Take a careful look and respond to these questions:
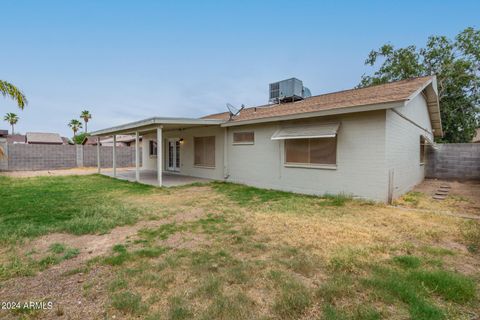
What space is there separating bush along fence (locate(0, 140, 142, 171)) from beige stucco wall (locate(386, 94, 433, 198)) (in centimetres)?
1990

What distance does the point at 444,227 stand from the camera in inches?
184

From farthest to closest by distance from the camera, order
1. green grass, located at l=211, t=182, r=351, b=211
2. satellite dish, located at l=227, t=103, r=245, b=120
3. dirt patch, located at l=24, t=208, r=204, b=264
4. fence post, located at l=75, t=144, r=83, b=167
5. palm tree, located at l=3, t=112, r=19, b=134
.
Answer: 1. palm tree, located at l=3, t=112, r=19, b=134
2. fence post, located at l=75, t=144, r=83, b=167
3. satellite dish, located at l=227, t=103, r=245, b=120
4. green grass, located at l=211, t=182, r=351, b=211
5. dirt patch, located at l=24, t=208, r=204, b=264

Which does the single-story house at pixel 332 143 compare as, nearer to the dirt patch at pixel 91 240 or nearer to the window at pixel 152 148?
the window at pixel 152 148

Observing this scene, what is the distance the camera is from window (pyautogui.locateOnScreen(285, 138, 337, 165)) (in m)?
7.62

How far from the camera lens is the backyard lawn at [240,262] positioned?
2.27 metres

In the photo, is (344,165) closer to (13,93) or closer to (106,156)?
(13,93)

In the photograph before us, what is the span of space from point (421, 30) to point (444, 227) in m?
18.8

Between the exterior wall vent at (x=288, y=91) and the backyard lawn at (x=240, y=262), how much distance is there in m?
8.70

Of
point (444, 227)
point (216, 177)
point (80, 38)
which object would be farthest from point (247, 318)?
point (80, 38)

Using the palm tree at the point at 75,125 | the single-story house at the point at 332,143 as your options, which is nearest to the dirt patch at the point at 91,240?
the single-story house at the point at 332,143

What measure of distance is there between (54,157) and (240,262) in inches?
815

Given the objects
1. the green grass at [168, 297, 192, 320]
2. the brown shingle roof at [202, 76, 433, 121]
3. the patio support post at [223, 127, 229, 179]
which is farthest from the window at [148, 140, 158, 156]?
the green grass at [168, 297, 192, 320]

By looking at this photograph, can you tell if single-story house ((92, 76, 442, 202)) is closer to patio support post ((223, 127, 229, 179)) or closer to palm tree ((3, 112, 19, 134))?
patio support post ((223, 127, 229, 179))

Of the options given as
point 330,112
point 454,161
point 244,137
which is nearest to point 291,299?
point 330,112
